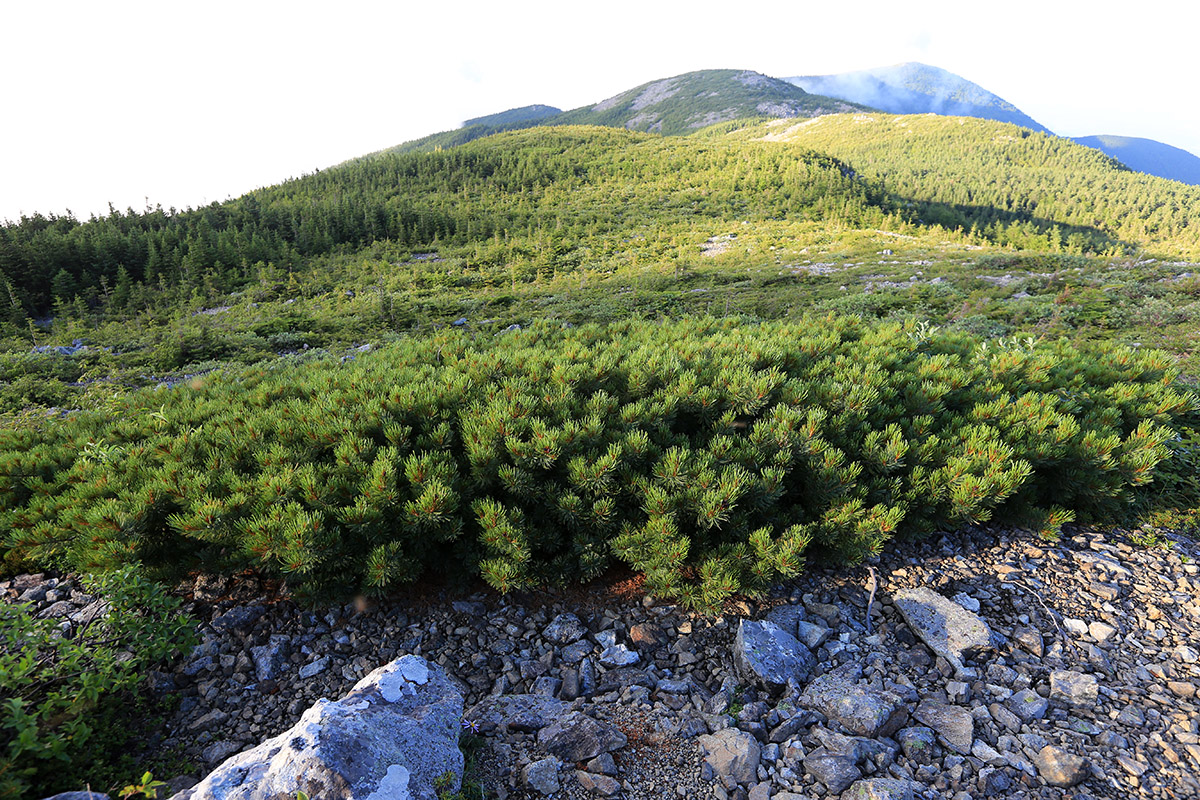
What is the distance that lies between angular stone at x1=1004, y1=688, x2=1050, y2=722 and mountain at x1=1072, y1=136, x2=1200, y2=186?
260152 mm

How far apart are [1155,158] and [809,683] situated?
981ft

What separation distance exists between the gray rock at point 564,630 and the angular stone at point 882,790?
166 cm

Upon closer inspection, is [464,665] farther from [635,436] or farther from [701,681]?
[635,436]

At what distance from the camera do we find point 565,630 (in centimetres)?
327

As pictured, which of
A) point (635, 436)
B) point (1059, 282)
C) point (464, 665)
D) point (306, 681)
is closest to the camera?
point (306, 681)

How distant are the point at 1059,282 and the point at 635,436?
773 inches

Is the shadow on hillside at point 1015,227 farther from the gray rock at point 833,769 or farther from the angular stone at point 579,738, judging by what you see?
the angular stone at point 579,738

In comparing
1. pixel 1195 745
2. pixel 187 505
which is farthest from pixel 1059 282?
pixel 187 505

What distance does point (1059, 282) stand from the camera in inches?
623

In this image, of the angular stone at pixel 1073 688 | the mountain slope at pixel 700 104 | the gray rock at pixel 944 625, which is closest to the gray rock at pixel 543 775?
the gray rock at pixel 944 625

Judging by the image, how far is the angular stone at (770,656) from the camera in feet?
9.39

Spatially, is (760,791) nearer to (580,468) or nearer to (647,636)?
(647,636)

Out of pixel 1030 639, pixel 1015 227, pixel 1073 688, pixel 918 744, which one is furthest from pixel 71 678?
pixel 1015 227

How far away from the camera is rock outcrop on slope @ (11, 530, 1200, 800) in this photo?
2.29 meters
